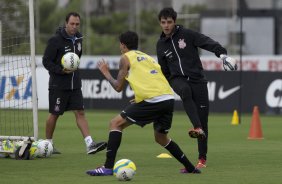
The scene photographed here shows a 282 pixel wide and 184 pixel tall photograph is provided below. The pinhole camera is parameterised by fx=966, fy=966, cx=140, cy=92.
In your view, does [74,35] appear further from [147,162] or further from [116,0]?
[116,0]

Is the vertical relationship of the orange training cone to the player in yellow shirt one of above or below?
below

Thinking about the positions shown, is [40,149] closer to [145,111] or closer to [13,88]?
[145,111]

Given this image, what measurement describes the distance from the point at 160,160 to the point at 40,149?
1.98 m

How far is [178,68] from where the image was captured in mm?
14266

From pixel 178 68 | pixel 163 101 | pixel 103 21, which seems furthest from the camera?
pixel 103 21

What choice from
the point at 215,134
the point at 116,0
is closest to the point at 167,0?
the point at 116,0

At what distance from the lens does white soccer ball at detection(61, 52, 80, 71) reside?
16.2 metres

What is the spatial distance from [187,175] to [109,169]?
3.52 feet

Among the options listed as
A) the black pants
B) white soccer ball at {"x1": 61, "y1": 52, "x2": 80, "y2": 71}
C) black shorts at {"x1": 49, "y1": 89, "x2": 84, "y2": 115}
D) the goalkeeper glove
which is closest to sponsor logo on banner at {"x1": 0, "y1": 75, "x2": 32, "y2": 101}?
black shorts at {"x1": 49, "y1": 89, "x2": 84, "y2": 115}

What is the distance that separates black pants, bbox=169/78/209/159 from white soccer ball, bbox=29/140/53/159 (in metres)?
2.65

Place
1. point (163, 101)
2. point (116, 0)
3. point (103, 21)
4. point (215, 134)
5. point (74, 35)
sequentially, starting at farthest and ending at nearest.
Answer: point (116, 0) < point (103, 21) < point (215, 134) < point (74, 35) < point (163, 101)

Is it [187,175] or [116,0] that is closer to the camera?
[187,175]

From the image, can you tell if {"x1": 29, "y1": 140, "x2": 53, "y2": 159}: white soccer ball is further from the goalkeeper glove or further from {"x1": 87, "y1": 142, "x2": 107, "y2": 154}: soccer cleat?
the goalkeeper glove

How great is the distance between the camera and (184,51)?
14.3 meters
